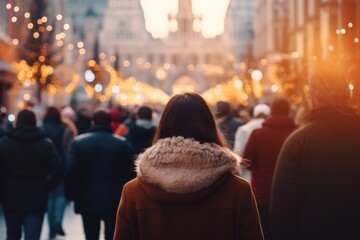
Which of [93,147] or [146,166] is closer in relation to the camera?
[146,166]

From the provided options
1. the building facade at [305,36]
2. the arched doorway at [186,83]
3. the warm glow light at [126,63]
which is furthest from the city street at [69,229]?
the arched doorway at [186,83]

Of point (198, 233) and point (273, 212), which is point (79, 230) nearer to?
point (273, 212)

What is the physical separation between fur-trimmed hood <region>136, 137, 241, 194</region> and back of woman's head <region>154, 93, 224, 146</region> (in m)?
0.05

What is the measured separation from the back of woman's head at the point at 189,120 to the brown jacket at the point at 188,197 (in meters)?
0.05

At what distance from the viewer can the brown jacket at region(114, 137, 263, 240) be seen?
436cm

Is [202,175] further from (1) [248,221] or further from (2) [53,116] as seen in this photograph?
(2) [53,116]

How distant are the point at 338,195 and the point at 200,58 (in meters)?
139

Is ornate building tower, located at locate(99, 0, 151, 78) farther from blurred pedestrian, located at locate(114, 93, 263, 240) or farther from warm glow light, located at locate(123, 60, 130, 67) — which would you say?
blurred pedestrian, located at locate(114, 93, 263, 240)

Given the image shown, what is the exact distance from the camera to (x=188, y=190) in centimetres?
434

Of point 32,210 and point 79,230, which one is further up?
point 32,210

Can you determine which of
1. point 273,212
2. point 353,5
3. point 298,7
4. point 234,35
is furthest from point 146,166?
point 234,35

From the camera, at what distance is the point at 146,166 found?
443cm

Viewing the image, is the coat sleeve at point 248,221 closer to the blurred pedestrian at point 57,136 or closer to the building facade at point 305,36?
the building facade at point 305,36

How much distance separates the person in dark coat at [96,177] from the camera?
29.9 feet
